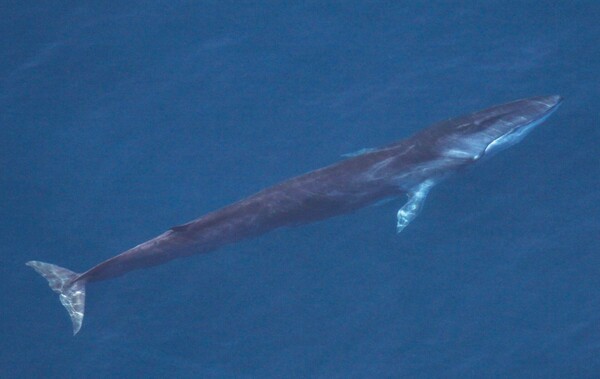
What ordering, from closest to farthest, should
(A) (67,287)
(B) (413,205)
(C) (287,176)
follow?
(A) (67,287), (B) (413,205), (C) (287,176)

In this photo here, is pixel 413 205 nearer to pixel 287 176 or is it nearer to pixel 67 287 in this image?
pixel 287 176

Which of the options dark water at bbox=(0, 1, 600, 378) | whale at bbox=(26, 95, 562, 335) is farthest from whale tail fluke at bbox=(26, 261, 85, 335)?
dark water at bbox=(0, 1, 600, 378)

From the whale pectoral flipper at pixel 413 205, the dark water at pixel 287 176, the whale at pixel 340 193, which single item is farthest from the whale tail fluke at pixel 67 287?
the whale pectoral flipper at pixel 413 205

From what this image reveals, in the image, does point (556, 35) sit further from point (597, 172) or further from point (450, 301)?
point (450, 301)

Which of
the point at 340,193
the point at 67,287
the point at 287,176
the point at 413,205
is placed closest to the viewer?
the point at 67,287

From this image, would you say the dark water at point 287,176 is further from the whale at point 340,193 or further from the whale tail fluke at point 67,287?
the whale at point 340,193

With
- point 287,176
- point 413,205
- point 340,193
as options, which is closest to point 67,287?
point 287,176
